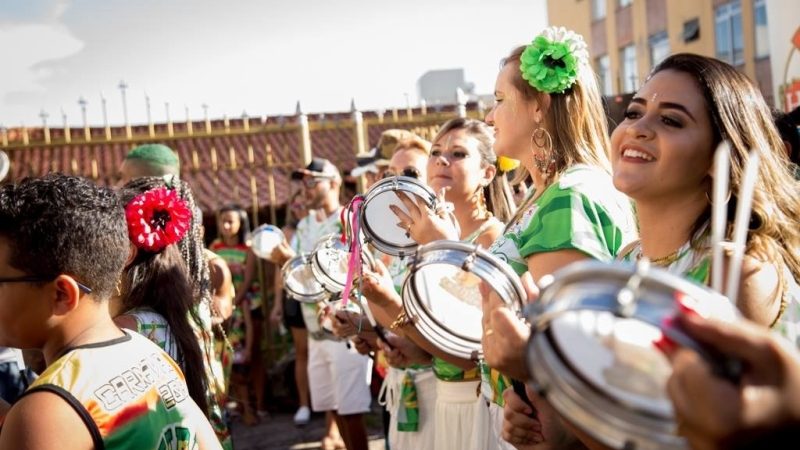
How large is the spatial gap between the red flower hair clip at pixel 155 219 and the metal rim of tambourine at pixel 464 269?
1106mm

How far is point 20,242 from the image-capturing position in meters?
1.97

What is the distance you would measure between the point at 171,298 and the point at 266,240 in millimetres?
2413

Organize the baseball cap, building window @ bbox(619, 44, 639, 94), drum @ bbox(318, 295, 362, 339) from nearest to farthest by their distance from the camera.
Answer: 1. drum @ bbox(318, 295, 362, 339)
2. the baseball cap
3. building window @ bbox(619, 44, 639, 94)

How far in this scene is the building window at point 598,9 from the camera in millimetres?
27266

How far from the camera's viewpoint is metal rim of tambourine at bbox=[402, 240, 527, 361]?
1.83 metres

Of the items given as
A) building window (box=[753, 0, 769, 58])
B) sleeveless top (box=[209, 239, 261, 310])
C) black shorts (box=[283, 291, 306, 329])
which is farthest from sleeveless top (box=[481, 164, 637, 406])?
building window (box=[753, 0, 769, 58])

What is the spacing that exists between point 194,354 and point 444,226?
1.02 m

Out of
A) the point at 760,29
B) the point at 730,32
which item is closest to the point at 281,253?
the point at 760,29

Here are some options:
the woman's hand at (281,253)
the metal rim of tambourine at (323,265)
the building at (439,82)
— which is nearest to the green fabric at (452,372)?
the metal rim of tambourine at (323,265)

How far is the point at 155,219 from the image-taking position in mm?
2963

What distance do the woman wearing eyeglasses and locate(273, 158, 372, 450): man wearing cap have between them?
A: 1.96 meters

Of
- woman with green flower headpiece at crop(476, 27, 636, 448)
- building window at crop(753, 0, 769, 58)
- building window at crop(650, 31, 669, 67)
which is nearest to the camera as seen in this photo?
woman with green flower headpiece at crop(476, 27, 636, 448)

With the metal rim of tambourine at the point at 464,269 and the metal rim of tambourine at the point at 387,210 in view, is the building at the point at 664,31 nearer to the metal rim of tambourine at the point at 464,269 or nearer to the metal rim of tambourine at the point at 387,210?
the metal rim of tambourine at the point at 387,210

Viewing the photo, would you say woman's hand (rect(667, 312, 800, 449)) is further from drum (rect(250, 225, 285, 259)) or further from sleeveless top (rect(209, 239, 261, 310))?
sleeveless top (rect(209, 239, 261, 310))
